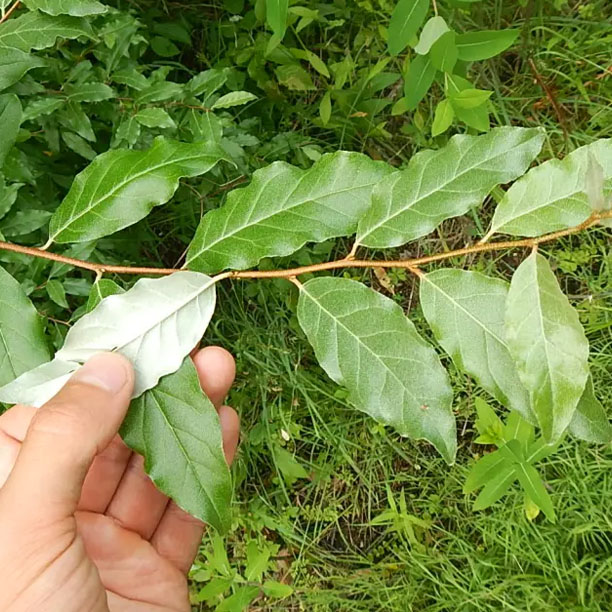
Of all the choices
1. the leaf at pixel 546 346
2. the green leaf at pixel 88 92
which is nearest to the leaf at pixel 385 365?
the leaf at pixel 546 346

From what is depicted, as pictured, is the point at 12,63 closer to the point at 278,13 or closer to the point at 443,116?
the point at 278,13

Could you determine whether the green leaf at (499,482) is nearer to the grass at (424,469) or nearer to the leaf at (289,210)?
the grass at (424,469)

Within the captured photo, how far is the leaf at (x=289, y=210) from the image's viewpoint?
84 centimetres

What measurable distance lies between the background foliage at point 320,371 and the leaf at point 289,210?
84cm

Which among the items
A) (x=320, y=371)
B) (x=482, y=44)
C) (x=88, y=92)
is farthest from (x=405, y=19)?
(x=320, y=371)

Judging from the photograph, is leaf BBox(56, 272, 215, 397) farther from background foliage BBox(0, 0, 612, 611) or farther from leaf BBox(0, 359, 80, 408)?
background foliage BBox(0, 0, 612, 611)

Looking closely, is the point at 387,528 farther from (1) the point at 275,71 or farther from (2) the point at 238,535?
(1) the point at 275,71

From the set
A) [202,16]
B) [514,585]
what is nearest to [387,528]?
[514,585]

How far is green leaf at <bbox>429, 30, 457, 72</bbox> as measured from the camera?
1131mm

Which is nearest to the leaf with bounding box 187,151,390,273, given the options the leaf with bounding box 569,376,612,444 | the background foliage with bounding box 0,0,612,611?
the leaf with bounding box 569,376,612,444

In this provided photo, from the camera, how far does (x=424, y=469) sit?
1.98 meters

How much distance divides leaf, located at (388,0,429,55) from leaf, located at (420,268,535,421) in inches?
21.6

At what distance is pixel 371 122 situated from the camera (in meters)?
1.99

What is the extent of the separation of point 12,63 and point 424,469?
1524 millimetres
